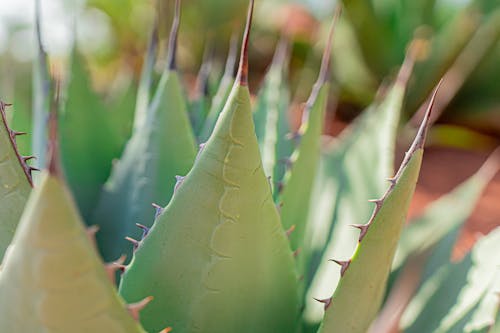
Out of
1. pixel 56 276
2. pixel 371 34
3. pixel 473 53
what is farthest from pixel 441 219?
pixel 371 34

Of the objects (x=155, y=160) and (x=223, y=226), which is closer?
(x=223, y=226)

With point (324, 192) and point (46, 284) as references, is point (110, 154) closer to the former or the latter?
point (324, 192)

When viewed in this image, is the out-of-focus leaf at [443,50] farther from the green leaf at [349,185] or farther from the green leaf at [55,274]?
the green leaf at [55,274]

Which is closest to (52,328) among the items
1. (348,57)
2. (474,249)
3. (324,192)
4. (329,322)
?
(329,322)

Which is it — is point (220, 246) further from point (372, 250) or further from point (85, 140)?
point (85, 140)

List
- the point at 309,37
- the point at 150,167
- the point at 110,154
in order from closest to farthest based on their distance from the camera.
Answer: the point at 150,167 → the point at 110,154 → the point at 309,37

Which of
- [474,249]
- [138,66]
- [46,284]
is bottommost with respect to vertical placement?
[138,66]

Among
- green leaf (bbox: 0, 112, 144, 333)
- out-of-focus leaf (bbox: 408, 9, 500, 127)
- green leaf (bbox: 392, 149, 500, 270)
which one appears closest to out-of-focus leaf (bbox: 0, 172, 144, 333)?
green leaf (bbox: 0, 112, 144, 333)
